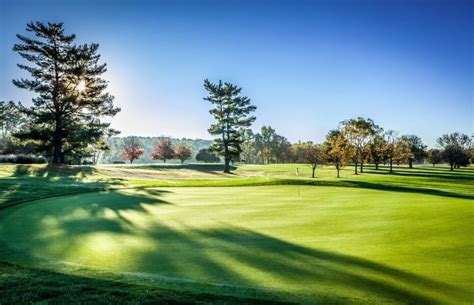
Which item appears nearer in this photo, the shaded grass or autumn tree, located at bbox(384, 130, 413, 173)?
the shaded grass

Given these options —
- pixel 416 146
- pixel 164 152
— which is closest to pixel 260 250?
pixel 164 152

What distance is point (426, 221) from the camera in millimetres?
9883

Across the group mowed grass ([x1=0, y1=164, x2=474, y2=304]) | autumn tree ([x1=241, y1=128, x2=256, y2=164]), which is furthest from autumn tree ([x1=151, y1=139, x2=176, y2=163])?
mowed grass ([x1=0, y1=164, x2=474, y2=304])

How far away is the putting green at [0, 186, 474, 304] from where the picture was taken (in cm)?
520

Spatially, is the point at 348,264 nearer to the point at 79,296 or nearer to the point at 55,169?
the point at 79,296

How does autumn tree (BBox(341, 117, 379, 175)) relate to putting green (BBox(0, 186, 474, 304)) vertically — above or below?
above

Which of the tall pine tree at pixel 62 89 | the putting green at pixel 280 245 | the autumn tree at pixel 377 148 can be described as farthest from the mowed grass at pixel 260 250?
the autumn tree at pixel 377 148

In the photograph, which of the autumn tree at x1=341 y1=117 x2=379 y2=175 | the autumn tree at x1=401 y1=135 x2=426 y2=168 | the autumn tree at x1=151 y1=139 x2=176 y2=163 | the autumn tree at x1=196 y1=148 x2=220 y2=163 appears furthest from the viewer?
the autumn tree at x1=196 y1=148 x2=220 y2=163

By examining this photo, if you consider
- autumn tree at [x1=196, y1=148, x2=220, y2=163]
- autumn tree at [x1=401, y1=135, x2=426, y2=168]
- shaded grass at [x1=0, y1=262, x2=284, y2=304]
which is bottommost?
shaded grass at [x1=0, y1=262, x2=284, y2=304]

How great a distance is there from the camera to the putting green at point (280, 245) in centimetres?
520

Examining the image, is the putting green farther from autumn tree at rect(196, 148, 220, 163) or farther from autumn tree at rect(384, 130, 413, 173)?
autumn tree at rect(196, 148, 220, 163)

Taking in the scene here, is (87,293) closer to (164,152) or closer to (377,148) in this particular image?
(377,148)

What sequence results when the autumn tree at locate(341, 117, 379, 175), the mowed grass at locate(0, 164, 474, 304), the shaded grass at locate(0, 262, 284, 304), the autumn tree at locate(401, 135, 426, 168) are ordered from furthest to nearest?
the autumn tree at locate(401, 135, 426, 168)
the autumn tree at locate(341, 117, 379, 175)
the mowed grass at locate(0, 164, 474, 304)
the shaded grass at locate(0, 262, 284, 304)

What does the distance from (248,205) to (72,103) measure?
35819 millimetres
